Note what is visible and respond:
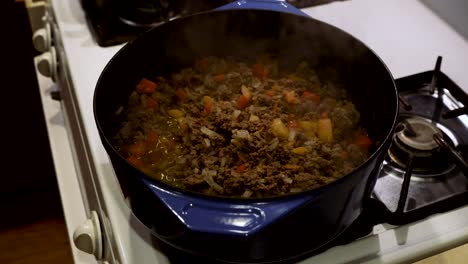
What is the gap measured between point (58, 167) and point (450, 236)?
0.82m

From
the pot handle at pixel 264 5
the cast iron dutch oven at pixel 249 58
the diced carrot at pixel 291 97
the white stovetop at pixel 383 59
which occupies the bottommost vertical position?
the white stovetop at pixel 383 59

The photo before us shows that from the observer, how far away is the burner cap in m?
0.78

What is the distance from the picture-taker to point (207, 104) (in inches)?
32.4

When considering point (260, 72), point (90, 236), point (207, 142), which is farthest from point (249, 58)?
point (90, 236)

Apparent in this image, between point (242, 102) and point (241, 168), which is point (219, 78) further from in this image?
point (241, 168)

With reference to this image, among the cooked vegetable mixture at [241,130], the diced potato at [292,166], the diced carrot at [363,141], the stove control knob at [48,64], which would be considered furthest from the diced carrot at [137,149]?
the stove control knob at [48,64]

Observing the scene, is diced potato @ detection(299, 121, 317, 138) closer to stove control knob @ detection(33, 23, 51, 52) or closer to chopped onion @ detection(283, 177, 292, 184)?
chopped onion @ detection(283, 177, 292, 184)

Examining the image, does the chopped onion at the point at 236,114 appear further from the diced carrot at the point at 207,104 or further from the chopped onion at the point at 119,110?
the chopped onion at the point at 119,110

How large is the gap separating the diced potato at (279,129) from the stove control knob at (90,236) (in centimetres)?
34

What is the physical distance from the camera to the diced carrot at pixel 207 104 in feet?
2.66

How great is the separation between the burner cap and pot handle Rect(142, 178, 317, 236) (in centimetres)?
32

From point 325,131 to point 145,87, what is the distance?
31 centimetres

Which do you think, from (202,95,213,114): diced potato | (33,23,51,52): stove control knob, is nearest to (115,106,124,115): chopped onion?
(202,95,213,114): diced potato

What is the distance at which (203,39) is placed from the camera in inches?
34.4
